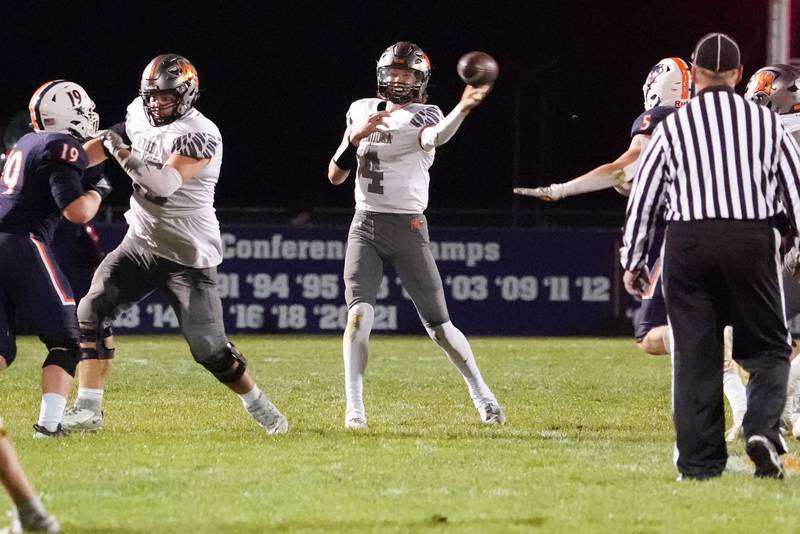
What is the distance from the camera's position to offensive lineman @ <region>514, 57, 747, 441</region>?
6.47 metres

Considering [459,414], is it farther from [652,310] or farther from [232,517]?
[232,517]

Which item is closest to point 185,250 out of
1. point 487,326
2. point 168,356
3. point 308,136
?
point 168,356

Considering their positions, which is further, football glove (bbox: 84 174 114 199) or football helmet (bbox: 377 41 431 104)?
football helmet (bbox: 377 41 431 104)

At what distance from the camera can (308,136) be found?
30.8 metres

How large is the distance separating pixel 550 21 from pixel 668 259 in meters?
26.1

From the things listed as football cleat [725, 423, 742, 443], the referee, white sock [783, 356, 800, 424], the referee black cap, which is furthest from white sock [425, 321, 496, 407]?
the referee black cap

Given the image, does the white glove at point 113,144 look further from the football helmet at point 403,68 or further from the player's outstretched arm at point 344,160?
the football helmet at point 403,68

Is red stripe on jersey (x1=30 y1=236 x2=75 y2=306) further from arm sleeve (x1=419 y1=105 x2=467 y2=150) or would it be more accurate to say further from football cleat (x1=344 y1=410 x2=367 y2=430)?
arm sleeve (x1=419 y1=105 x2=467 y2=150)

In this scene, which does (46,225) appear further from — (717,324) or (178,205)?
(717,324)

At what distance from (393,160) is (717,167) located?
8.06 feet

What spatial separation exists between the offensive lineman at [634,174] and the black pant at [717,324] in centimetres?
77

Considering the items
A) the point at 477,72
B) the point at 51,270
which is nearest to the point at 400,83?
the point at 477,72

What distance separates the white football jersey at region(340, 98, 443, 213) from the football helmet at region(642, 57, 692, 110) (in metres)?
1.10

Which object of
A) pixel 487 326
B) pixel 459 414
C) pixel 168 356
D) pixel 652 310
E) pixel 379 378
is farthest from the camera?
pixel 487 326
